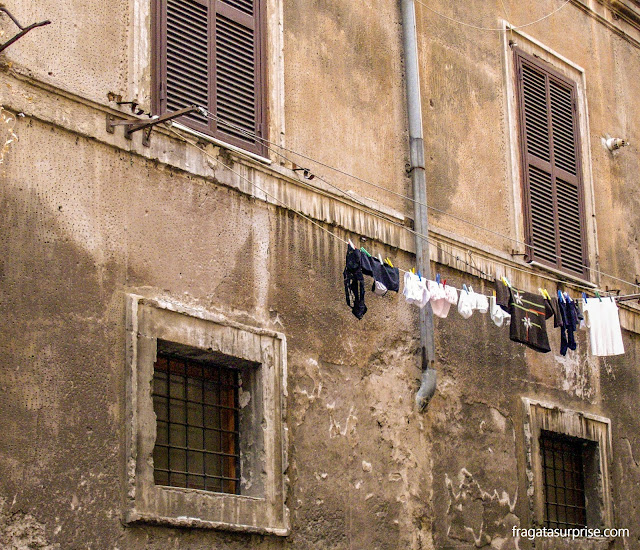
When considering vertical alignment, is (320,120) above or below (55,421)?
above

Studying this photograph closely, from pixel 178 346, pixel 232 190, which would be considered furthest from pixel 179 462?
pixel 232 190

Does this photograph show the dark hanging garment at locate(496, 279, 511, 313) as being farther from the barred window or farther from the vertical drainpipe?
the barred window

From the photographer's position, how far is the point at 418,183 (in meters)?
10.5

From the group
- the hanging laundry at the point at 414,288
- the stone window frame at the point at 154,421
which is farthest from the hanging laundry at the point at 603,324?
the stone window frame at the point at 154,421

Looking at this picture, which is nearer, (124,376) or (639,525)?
(124,376)

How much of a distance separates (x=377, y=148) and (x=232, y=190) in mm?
1852

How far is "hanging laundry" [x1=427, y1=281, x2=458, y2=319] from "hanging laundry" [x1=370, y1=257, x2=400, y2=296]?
0.39 meters

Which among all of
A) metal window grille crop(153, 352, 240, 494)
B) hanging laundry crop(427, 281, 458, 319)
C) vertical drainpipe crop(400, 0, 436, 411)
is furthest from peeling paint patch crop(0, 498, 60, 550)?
vertical drainpipe crop(400, 0, 436, 411)

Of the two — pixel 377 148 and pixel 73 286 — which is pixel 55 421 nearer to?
pixel 73 286

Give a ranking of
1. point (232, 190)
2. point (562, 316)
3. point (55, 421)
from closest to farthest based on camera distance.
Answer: point (55, 421)
point (232, 190)
point (562, 316)

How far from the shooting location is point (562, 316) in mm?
10383

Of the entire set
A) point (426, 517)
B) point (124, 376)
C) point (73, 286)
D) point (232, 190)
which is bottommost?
point (426, 517)

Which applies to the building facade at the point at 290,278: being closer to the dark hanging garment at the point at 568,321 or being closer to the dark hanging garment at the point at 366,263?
the dark hanging garment at the point at 366,263

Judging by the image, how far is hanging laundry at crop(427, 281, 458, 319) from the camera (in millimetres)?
9367
